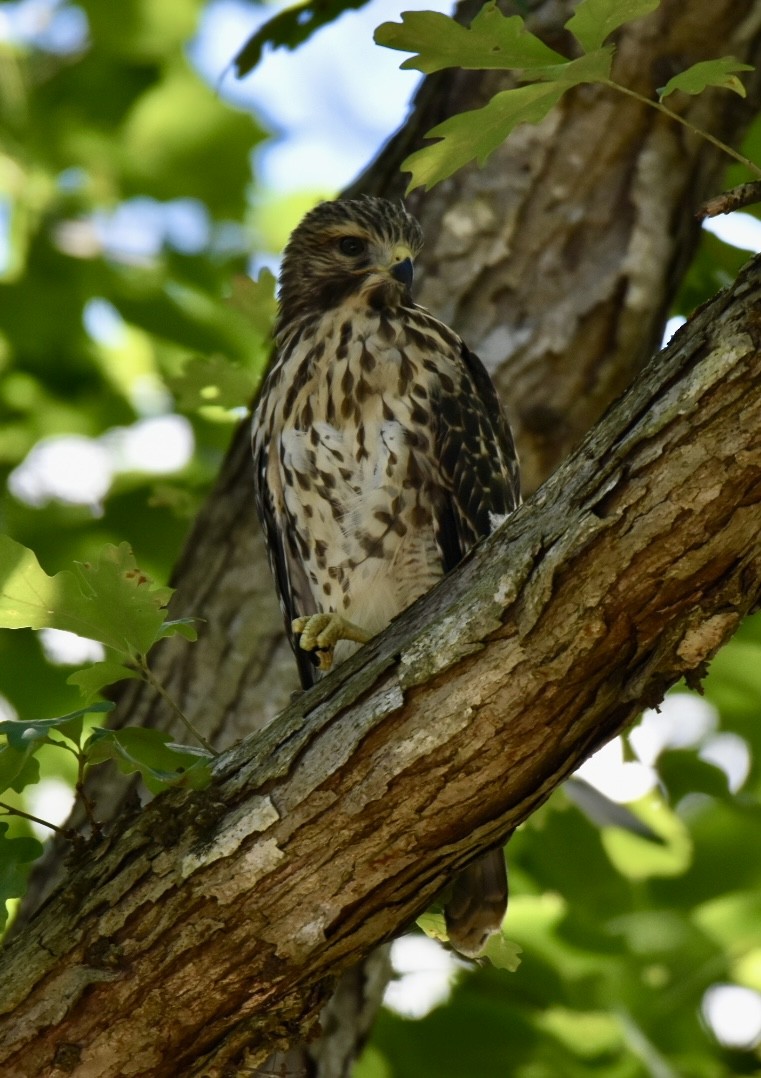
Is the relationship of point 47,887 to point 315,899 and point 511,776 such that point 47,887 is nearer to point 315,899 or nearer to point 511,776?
point 315,899

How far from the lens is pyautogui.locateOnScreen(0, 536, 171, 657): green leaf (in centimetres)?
223

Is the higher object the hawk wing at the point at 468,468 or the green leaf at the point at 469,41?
the hawk wing at the point at 468,468

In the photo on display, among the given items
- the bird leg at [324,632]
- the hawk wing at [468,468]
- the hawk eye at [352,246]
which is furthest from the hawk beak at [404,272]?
the bird leg at [324,632]

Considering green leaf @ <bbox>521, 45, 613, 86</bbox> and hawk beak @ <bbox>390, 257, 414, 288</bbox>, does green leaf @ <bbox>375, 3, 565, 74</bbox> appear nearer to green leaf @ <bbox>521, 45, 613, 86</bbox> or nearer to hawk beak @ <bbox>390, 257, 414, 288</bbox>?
green leaf @ <bbox>521, 45, 613, 86</bbox>

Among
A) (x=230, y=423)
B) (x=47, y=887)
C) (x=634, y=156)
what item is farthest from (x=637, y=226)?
(x=47, y=887)

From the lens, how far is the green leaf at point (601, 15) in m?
1.94

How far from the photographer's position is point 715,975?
12.6 feet

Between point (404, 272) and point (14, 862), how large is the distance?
6.58 feet

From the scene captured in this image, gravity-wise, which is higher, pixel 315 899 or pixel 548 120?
pixel 548 120

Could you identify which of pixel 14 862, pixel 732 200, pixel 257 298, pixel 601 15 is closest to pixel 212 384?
pixel 257 298

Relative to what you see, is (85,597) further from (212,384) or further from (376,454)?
(212,384)

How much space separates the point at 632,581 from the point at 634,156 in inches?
96.9

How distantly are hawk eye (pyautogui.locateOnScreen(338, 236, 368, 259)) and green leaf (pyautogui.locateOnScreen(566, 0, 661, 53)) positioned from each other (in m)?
1.96

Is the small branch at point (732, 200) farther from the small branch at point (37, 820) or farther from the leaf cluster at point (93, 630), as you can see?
the small branch at point (37, 820)
